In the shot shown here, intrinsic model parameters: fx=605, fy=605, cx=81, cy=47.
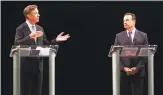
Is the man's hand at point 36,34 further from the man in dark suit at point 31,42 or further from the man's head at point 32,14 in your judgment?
the man's head at point 32,14

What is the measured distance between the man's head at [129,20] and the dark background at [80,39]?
0.11 m

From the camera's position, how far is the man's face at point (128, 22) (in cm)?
953

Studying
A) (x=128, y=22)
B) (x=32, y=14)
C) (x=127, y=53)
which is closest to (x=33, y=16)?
(x=32, y=14)

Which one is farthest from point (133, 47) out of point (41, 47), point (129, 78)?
point (41, 47)

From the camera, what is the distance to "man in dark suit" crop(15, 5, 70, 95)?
27.5 ft

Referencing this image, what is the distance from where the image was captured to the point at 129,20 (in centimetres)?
966

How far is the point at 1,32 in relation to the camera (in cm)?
971

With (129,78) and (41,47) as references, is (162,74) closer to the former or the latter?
(129,78)

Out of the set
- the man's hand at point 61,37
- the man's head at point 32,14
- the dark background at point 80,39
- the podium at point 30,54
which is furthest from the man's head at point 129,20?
the podium at point 30,54

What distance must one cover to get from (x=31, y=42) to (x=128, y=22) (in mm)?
1638

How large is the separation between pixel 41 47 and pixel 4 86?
1711mm

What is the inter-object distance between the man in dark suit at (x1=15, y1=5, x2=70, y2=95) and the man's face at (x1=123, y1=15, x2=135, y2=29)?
0.93 metres

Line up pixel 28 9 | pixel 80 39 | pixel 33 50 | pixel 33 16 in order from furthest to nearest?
1. pixel 80 39
2. pixel 28 9
3. pixel 33 16
4. pixel 33 50

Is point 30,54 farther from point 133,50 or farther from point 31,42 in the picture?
point 133,50
